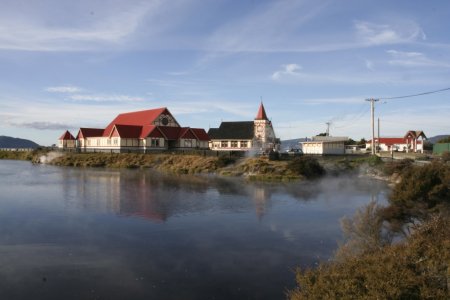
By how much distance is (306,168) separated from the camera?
4528cm

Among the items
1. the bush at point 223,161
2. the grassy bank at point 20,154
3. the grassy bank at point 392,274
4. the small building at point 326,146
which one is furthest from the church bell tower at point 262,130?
the grassy bank at point 392,274

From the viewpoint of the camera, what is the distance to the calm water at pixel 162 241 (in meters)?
12.1

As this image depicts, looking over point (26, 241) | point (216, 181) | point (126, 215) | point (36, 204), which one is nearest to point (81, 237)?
point (26, 241)

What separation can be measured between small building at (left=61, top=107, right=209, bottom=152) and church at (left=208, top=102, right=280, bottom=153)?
3.70 meters

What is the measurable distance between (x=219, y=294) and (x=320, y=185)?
2844 cm

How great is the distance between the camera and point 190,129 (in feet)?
246

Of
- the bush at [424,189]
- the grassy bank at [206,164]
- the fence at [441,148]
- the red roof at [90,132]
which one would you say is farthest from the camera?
the red roof at [90,132]

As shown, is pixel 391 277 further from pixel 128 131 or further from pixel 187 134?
pixel 187 134

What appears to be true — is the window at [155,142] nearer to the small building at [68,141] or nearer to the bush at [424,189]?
the small building at [68,141]

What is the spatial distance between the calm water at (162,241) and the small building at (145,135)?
38288 millimetres

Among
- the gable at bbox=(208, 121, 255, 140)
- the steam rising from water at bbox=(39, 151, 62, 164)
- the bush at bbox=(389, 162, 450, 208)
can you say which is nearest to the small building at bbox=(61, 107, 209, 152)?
the gable at bbox=(208, 121, 255, 140)

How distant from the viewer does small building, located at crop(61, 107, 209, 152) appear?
7062cm

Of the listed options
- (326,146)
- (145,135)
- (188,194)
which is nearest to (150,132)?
(145,135)

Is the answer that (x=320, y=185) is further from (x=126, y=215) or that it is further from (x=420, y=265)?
(x=420, y=265)
